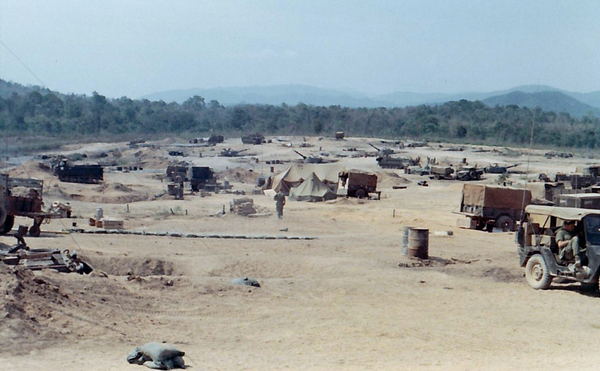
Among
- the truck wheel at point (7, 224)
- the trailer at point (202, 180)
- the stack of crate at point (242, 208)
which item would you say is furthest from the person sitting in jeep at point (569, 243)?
the trailer at point (202, 180)

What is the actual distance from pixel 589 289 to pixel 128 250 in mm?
12127

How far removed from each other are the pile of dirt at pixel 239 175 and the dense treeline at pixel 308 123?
24.4 metres

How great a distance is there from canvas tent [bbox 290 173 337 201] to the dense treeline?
40110mm

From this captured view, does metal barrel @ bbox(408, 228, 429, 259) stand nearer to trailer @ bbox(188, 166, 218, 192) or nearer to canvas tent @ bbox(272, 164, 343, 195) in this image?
canvas tent @ bbox(272, 164, 343, 195)

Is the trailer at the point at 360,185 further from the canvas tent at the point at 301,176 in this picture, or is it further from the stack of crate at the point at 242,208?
the stack of crate at the point at 242,208

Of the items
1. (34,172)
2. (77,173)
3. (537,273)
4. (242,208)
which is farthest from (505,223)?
(34,172)

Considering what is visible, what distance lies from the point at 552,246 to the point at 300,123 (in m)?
119

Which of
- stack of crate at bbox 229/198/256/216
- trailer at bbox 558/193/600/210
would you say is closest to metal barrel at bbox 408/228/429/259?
trailer at bbox 558/193/600/210

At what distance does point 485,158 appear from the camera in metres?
77.8

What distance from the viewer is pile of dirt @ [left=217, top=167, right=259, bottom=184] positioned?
5965 cm

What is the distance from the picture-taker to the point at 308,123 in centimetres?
13475

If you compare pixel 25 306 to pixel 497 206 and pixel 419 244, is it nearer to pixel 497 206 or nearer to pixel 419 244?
pixel 419 244

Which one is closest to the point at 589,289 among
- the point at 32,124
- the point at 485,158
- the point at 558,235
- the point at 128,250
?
the point at 558,235

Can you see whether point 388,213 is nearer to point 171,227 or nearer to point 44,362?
point 171,227
